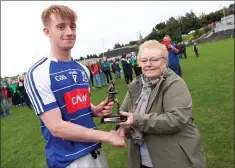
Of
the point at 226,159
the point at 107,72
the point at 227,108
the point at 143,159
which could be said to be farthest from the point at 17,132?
Result: the point at 107,72

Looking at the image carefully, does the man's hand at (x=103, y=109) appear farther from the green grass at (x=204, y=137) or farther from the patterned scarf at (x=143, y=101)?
the green grass at (x=204, y=137)

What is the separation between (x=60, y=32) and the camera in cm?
216

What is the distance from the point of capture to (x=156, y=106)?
8.40ft

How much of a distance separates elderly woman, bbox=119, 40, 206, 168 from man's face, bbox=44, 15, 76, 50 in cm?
73

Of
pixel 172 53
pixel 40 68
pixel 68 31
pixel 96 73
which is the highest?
pixel 68 31

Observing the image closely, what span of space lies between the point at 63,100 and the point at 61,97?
0.10 ft

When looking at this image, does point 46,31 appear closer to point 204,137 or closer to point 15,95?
point 204,137

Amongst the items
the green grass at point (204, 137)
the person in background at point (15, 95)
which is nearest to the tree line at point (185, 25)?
the person in background at point (15, 95)

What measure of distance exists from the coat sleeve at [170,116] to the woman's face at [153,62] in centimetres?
23

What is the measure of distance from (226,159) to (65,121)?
3.84m

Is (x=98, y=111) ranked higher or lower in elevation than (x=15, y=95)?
higher

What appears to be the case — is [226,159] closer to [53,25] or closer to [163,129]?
[163,129]

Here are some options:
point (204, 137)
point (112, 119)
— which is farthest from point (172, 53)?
point (112, 119)

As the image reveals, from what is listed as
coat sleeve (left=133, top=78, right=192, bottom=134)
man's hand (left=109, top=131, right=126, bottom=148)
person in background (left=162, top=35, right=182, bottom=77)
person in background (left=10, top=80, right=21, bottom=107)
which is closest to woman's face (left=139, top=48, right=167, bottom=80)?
coat sleeve (left=133, top=78, right=192, bottom=134)
